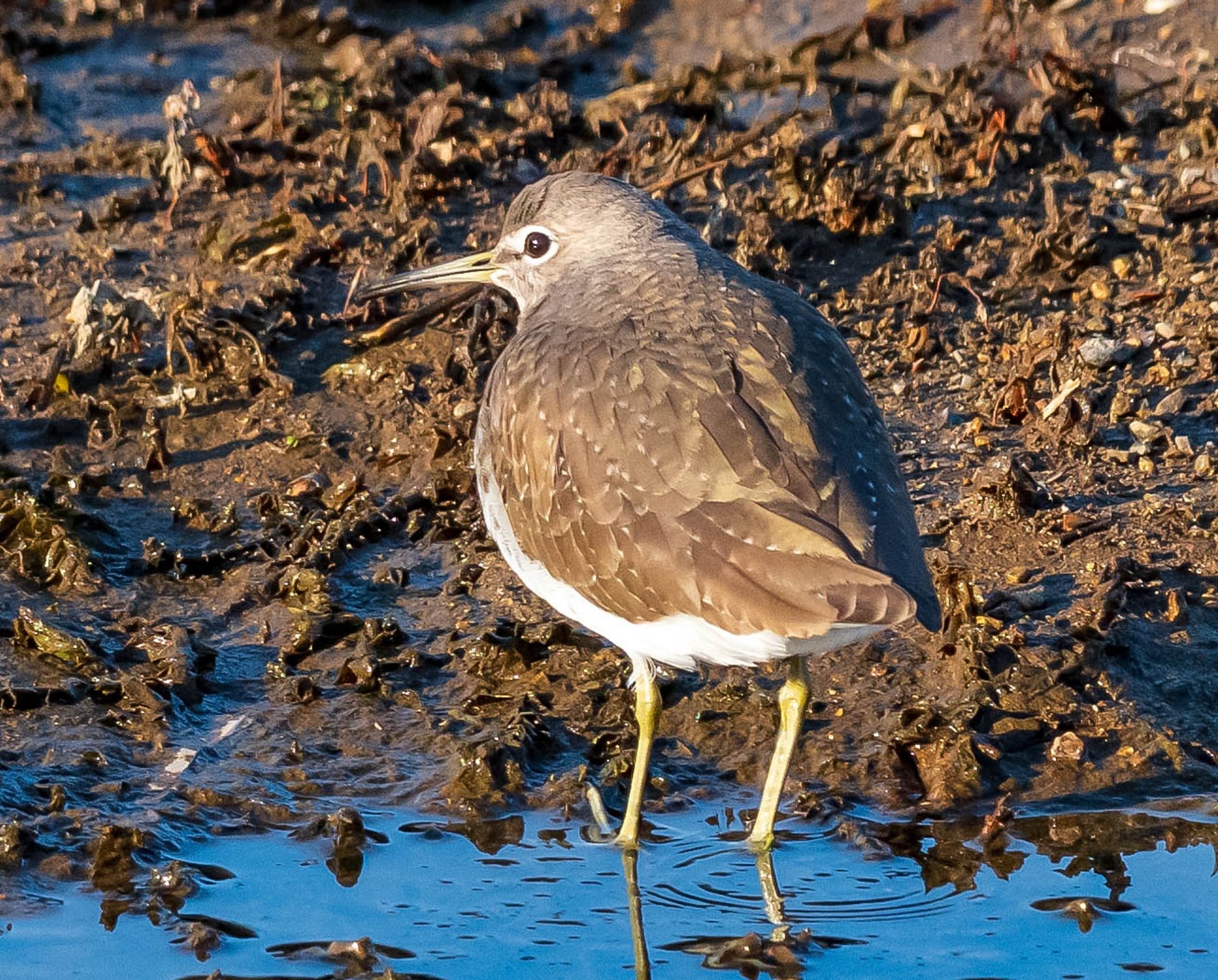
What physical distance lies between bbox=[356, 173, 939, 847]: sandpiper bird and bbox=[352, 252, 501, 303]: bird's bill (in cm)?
76

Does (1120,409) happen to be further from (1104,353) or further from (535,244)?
(535,244)

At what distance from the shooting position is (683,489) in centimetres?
552

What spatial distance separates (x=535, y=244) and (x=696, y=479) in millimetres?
1970

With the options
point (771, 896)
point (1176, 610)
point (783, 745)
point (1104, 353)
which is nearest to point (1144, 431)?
point (1104, 353)

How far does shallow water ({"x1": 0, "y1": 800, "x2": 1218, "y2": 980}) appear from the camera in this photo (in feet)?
18.0

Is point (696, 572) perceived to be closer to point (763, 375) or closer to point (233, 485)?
point (763, 375)

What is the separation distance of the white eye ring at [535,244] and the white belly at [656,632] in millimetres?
924

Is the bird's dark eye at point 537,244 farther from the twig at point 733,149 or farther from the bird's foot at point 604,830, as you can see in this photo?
the bird's foot at point 604,830

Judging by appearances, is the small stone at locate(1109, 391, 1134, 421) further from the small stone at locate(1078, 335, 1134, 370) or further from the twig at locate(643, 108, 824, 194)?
the twig at locate(643, 108, 824, 194)

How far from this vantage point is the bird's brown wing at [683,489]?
5246 mm

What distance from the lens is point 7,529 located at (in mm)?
7570

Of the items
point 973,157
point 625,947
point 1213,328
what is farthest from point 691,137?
point 625,947

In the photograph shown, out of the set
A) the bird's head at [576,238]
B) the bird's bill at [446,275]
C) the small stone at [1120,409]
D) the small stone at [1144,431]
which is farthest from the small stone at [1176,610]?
the bird's bill at [446,275]

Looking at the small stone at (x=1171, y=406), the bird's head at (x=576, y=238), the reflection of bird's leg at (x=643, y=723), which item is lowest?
the reflection of bird's leg at (x=643, y=723)
